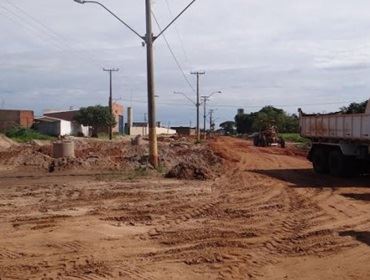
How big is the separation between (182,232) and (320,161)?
642 inches

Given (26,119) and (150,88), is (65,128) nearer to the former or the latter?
(26,119)

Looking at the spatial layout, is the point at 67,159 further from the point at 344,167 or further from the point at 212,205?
the point at 212,205

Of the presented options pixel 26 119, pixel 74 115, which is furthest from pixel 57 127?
pixel 74 115

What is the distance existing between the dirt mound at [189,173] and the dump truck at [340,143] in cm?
542

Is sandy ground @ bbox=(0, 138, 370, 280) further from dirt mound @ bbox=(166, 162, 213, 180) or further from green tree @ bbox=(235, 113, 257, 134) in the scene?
green tree @ bbox=(235, 113, 257, 134)

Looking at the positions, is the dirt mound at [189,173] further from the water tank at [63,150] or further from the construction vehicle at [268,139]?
the construction vehicle at [268,139]

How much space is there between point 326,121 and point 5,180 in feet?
41.9

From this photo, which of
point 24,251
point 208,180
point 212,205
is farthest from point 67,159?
point 24,251

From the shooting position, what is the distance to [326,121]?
25469 millimetres

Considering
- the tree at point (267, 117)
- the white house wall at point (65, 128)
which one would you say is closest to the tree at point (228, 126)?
the tree at point (267, 117)

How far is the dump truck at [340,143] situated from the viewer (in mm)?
22469

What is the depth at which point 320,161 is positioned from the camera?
26.4 m

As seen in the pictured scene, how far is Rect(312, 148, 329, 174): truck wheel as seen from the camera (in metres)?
26.0

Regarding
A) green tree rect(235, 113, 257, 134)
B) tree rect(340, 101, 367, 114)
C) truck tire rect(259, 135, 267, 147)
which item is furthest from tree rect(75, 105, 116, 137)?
tree rect(340, 101, 367, 114)
